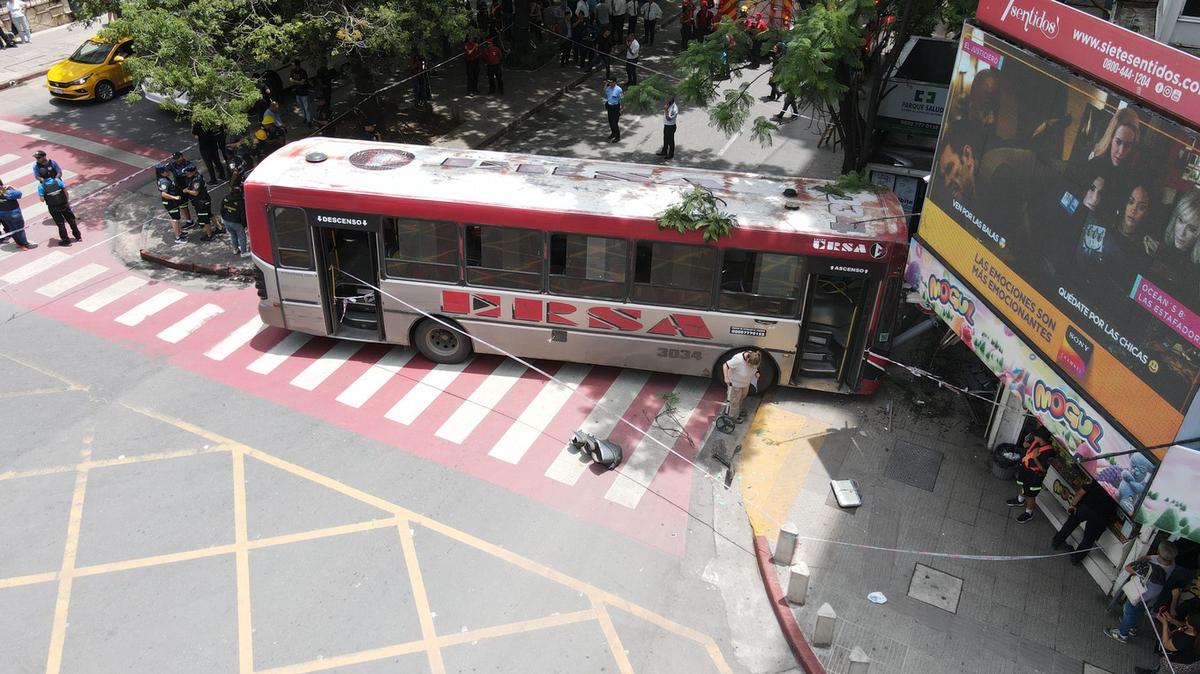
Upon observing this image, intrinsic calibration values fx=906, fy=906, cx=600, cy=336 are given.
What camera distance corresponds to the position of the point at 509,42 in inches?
1082

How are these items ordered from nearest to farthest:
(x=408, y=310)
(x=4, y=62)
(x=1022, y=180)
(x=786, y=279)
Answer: (x=1022, y=180) → (x=786, y=279) → (x=408, y=310) → (x=4, y=62)

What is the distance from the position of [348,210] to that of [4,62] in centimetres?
1977

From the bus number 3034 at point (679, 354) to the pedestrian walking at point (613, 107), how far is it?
31.9ft

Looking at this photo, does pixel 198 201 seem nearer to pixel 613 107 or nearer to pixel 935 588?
pixel 613 107

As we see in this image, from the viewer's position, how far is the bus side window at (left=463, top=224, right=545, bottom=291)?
1331 centimetres

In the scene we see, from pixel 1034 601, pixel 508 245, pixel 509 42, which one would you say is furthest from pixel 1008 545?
pixel 509 42

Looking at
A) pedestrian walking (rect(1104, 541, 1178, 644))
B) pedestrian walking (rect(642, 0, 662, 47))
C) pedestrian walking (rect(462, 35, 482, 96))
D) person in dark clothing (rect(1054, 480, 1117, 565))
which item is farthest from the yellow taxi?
pedestrian walking (rect(1104, 541, 1178, 644))

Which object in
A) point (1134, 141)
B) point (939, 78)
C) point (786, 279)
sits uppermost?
point (1134, 141)

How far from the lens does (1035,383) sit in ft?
32.9

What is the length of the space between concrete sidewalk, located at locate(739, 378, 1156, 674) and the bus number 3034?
1.35 metres

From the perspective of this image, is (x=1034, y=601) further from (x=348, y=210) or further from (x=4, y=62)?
(x=4, y=62)

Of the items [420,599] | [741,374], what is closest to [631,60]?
[741,374]

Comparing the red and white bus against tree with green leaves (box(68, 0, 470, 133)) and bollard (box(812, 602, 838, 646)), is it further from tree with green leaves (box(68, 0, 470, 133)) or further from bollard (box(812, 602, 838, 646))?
bollard (box(812, 602, 838, 646))

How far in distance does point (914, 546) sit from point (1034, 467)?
1.81 meters
